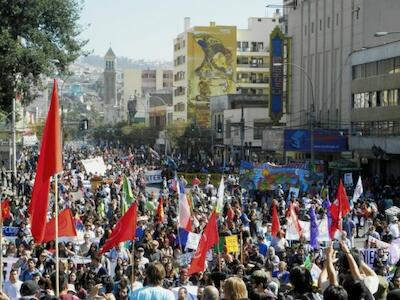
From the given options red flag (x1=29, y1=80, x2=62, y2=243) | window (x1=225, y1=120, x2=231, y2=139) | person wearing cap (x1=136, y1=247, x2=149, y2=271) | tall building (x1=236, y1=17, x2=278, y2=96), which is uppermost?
tall building (x1=236, y1=17, x2=278, y2=96)

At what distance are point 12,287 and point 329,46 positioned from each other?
55740 mm

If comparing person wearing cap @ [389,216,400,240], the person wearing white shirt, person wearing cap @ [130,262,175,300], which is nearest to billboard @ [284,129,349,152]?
person wearing cap @ [389,216,400,240]

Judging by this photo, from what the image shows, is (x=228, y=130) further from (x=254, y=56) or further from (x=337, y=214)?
(x=337, y=214)

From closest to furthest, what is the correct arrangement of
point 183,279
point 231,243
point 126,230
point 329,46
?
point 183,279
point 126,230
point 231,243
point 329,46

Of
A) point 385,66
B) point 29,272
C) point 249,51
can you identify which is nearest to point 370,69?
point 385,66

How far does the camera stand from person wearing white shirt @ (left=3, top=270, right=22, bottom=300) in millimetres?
15023

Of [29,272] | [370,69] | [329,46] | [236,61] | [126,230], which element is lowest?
[29,272]

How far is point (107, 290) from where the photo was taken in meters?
14.3

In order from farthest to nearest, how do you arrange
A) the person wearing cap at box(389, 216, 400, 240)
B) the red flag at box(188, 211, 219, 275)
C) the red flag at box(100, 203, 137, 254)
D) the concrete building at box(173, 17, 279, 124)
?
the concrete building at box(173, 17, 279, 124) < the person wearing cap at box(389, 216, 400, 240) < the red flag at box(100, 203, 137, 254) < the red flag at box(188, 211, 219, 275)

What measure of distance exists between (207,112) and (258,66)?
820 cm

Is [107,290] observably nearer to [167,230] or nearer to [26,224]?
[167,230]

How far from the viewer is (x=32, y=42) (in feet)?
154

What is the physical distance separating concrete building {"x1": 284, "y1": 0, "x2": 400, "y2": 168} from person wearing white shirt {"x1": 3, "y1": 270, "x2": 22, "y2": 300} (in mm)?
43313

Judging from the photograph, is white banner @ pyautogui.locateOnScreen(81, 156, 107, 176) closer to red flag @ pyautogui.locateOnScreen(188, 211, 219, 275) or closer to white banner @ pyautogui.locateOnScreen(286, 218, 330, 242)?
white banner @ pyautogui.locateOnScreen(286, 218, 330, 242)
